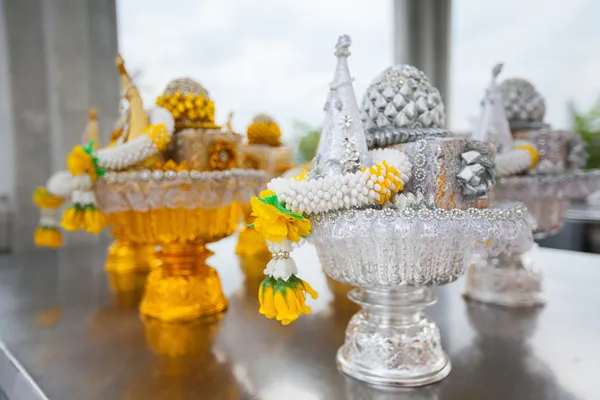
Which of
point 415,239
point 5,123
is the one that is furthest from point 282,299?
point 5,123

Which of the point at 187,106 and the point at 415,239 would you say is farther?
the point at 187,106

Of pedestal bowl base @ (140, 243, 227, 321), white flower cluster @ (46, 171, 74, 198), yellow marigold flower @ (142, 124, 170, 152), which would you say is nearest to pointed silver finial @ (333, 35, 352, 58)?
yellow marigold flower @ (142, 124, 170, 152)

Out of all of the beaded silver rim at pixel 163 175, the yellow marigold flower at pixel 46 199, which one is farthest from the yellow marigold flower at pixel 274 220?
the yellow marigold flower at pixel 46 199

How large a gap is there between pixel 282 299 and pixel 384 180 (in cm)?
16

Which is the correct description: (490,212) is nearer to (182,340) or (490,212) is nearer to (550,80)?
(182,340)

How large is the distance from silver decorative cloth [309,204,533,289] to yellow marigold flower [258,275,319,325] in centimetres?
7

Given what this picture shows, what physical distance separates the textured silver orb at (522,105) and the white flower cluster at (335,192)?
1.69 feet

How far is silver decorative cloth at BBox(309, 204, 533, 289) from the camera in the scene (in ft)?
1.53

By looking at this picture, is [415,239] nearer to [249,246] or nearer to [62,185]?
[62,185]

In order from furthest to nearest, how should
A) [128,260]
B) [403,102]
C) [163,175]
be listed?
[128,260] < [163,175] < [403,102]

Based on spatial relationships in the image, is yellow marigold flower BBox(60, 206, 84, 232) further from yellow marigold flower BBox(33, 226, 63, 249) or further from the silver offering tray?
the silver offering tray

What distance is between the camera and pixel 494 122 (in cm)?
78

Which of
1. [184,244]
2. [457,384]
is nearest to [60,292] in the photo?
[184,244]

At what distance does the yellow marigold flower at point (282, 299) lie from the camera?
0.44m
